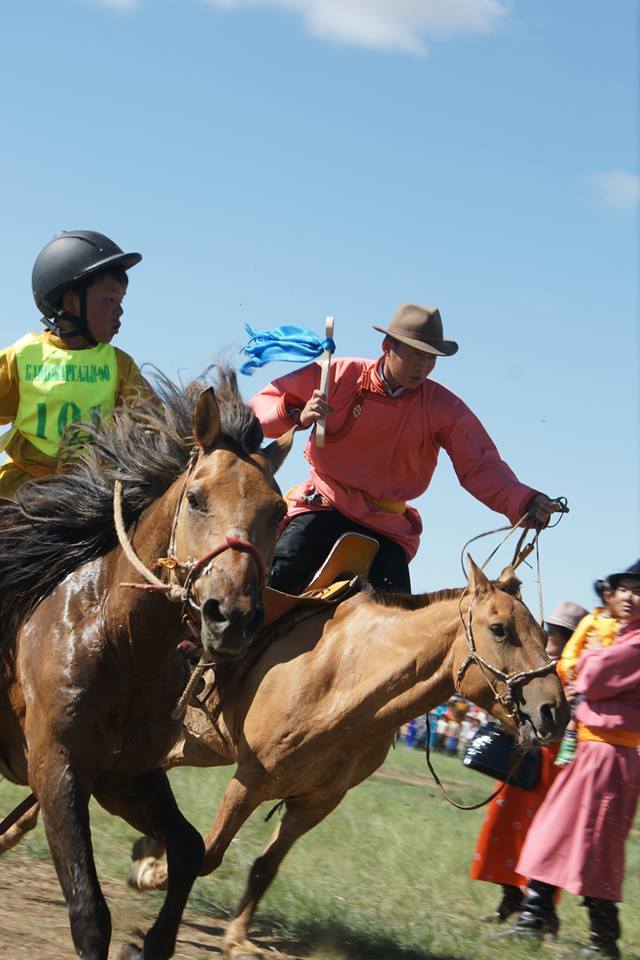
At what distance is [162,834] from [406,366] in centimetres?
312

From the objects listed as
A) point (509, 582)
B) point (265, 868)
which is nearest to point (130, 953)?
point (265, 868)

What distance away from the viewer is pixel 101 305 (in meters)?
6.17

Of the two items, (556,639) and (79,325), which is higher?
(79,325)

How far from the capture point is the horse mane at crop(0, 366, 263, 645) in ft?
17.3

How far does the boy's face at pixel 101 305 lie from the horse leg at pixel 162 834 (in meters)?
2.08

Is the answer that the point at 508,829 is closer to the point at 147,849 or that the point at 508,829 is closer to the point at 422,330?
the point at 147,849

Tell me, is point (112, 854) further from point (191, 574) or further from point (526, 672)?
point (191, 574)

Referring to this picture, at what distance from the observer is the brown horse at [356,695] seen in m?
6.31

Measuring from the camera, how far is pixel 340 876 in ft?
27.7

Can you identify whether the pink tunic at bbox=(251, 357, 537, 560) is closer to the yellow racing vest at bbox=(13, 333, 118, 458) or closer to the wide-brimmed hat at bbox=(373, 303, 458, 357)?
the wide-brimmed hat at bbox=(373, 303, 458, 357)

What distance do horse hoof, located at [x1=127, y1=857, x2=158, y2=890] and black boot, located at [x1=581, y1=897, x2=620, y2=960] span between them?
2.22 m

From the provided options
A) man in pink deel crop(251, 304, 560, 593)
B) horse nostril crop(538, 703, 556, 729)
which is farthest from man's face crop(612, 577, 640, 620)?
horse nostril crop(538, 703, 556, 729)

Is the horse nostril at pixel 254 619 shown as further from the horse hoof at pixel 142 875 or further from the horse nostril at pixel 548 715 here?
the horse hoof at pixel 142 875

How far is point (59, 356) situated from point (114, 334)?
0.31 meters
